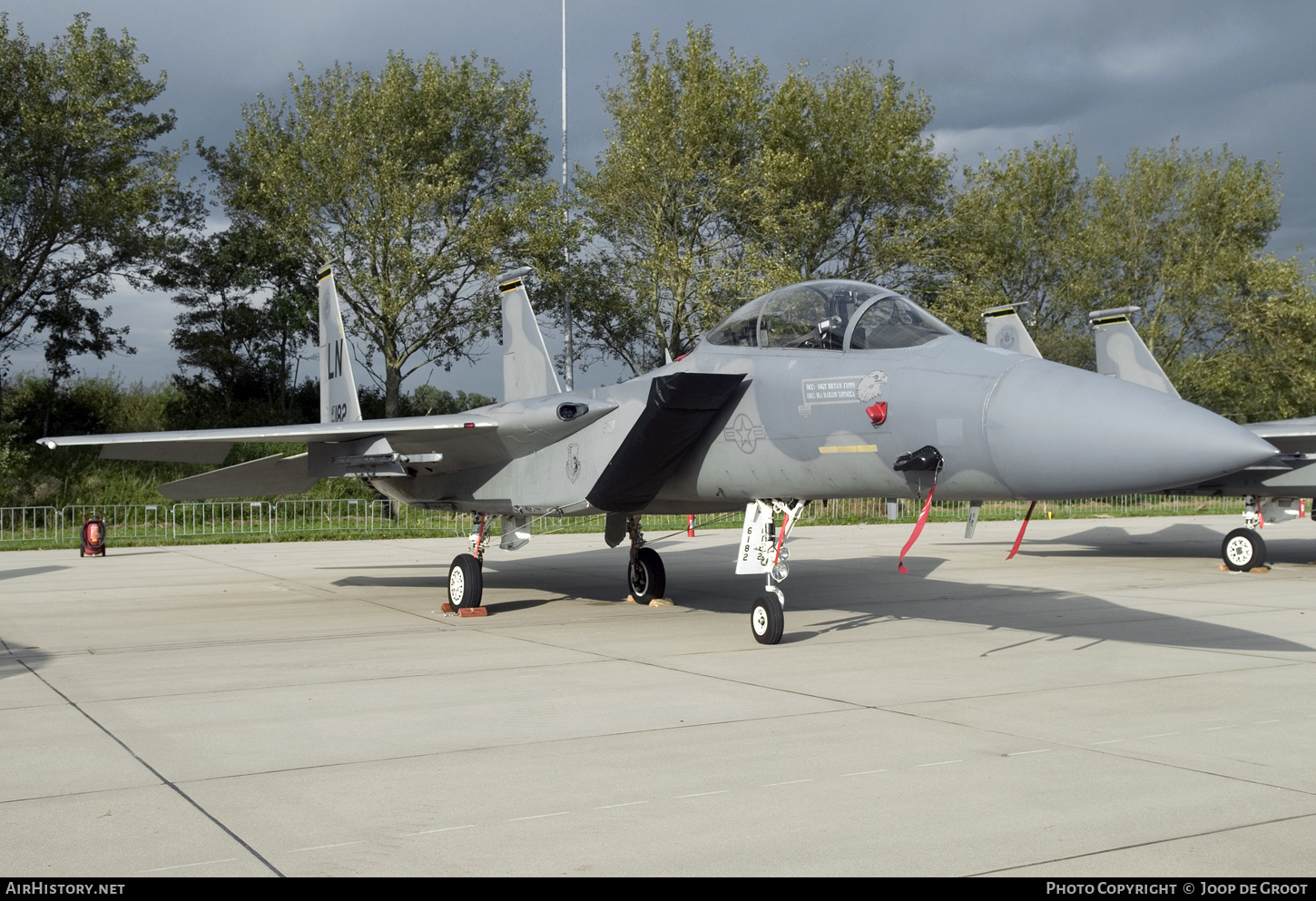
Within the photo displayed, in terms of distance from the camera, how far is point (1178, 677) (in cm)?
707

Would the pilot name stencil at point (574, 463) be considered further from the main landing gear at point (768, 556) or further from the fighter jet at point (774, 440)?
the main landing gear at point (768, 556)

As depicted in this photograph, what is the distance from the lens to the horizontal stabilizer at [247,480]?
12617 millimetres

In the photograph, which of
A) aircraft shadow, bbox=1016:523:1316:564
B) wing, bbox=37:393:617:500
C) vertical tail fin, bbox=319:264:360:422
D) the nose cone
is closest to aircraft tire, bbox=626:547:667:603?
wing, bbox=37:393:617:500

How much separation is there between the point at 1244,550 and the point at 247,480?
13.6 m

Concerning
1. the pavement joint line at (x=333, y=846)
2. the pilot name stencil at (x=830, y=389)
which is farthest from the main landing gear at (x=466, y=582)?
the pavement joint line at (x=333, y=846)

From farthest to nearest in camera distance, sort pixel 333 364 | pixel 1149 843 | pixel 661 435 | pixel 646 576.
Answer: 1. pixel 333 364
2. pixel 646 576
3. pixel 661 435
4. pixel 1149 843

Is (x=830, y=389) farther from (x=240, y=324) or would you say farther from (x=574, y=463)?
(x=240, y=324)

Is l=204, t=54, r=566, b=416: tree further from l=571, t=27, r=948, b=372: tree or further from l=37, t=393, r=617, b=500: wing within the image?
l=37, t=393, r=617, b=500: wing

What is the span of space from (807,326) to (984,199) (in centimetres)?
3249

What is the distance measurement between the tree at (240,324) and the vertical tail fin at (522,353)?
22033 mm

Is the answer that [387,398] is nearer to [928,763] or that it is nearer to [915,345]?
[915,345]

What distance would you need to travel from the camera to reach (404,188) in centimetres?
2988

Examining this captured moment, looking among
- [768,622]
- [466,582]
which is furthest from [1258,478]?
[466,582]
